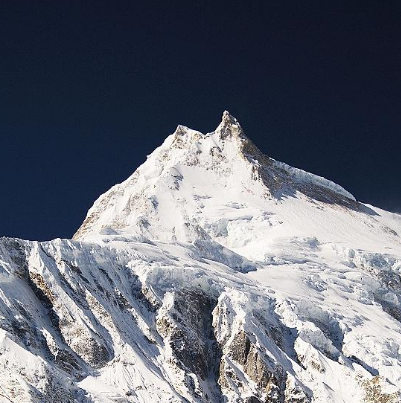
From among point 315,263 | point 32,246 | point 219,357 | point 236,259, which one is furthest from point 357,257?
point 32,246

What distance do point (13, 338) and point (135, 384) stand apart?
18.1 metres

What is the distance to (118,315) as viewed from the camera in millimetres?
129625

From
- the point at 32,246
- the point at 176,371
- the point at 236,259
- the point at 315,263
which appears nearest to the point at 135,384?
the point at 176,371

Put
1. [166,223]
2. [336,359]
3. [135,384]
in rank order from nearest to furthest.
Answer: [135,384], [336,359], [166,223]

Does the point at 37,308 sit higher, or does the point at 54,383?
the point at 37,308

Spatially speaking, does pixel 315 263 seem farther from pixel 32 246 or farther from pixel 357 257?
pixel 32 246

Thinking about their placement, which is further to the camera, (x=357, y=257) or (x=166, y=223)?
(x=166, y=223)

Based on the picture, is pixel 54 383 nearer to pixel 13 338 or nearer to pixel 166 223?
pixel 13 338

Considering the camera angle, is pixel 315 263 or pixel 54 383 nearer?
pixel 54 383

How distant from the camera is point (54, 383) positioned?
106 m

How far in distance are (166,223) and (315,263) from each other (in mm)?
39260

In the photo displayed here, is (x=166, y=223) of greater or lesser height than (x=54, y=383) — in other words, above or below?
above

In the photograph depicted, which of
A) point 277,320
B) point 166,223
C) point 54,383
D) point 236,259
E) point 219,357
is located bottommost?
point 54,383

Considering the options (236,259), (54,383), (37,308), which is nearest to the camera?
(54,383)
